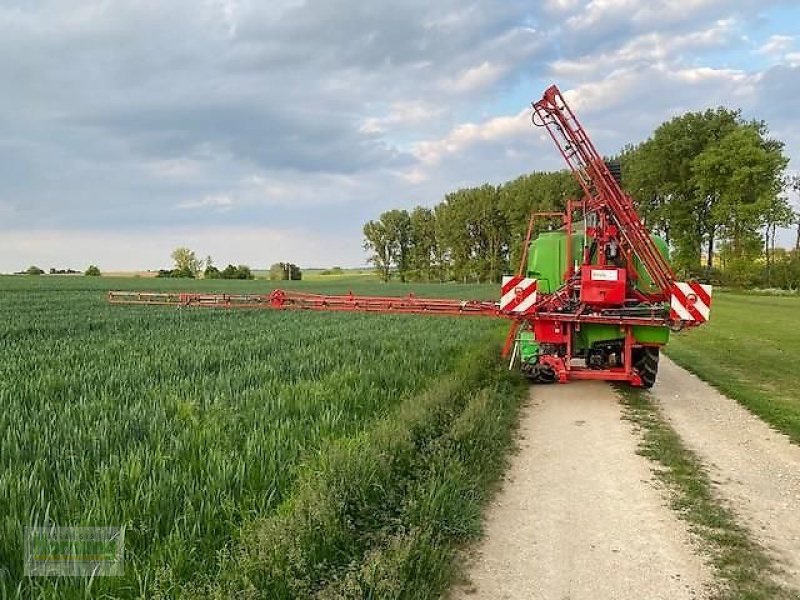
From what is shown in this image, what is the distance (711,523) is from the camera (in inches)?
186

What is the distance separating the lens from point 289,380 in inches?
308

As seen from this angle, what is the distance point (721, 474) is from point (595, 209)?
4.98 metres

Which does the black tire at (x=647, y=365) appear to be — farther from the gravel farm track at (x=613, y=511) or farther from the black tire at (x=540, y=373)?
the gravel farm track at (x=613, y=511)

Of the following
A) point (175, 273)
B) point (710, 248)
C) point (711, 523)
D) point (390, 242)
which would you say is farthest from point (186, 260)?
point (711, 523)

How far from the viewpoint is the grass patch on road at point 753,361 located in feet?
29.3

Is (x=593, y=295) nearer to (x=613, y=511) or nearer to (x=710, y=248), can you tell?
(x=613, y=511)

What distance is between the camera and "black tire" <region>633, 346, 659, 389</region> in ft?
32.5

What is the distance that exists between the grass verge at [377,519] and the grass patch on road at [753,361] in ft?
14.9

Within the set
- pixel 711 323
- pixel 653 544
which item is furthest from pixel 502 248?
pixel 653 544

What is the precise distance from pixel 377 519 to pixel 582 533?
161 centimetres

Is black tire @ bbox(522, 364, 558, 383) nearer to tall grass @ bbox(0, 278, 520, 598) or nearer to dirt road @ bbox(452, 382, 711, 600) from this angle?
tall grass @ bbox(0, 278, 520, 598)

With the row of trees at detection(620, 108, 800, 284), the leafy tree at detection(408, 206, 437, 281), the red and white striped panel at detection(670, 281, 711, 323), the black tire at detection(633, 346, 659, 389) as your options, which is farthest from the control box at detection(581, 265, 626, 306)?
the leafy tree at detection(408, 206, 437, 281)

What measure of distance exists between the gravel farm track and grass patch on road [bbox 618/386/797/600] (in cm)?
9

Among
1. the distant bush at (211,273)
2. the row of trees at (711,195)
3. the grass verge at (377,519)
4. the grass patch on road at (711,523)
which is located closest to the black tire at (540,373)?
the grass patch on road at (711,523)
